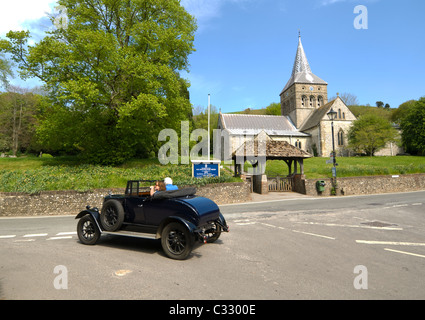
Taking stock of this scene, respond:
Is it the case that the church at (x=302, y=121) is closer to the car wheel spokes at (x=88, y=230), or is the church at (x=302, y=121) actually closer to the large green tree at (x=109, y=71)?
the large green tree at (x=109, y=71)

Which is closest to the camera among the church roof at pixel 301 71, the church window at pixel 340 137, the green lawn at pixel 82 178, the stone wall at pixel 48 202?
the stone wall at pixel 48 202

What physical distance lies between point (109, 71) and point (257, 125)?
4101 centimetres

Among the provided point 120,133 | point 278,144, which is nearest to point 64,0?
point 120,133

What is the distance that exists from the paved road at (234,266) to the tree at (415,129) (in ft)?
163

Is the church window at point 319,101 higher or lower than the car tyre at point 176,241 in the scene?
higher

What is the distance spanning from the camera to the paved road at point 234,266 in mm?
3695

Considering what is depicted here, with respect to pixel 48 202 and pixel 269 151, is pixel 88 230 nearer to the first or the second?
pixel 48 202

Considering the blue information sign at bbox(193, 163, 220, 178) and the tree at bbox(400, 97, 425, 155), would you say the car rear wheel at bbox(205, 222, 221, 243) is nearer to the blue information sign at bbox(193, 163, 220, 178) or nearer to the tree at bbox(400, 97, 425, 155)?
the blue information sign at bbox(193, 163, 220, 178)

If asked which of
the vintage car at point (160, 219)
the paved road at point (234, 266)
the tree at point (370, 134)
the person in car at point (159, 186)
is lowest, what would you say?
the paved road at point (234, 266)

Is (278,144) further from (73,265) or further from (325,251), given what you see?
(73,265)

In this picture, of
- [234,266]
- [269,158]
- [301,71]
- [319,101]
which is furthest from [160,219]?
[301,71]

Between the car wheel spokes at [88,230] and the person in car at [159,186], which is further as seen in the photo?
the car wheel spokes at [88,230]

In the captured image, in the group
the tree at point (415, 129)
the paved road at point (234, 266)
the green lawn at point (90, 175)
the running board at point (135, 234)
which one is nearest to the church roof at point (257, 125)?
the tree at point (415, 129)

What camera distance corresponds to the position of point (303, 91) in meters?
59.5
